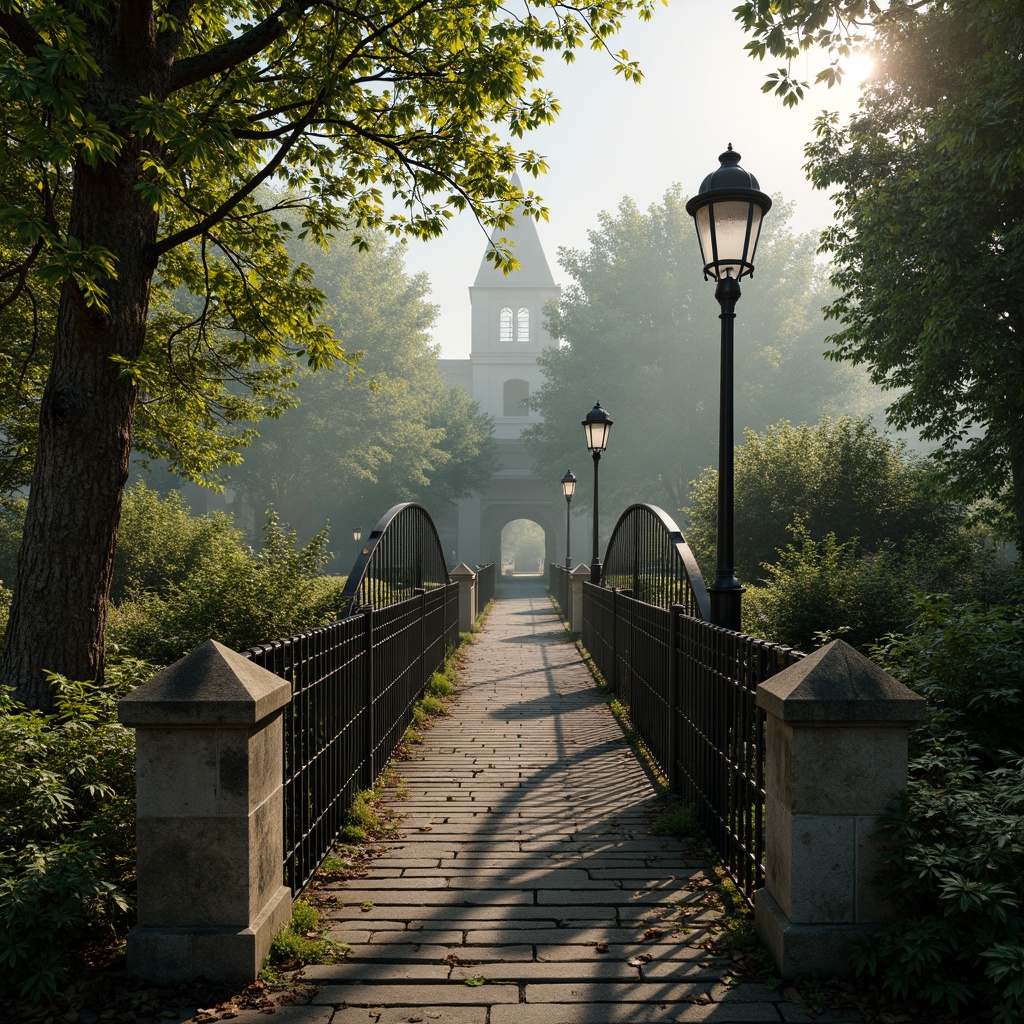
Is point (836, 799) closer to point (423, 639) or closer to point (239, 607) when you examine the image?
point (239, 607)

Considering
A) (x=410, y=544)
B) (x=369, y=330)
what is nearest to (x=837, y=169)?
(x=410, y=544)

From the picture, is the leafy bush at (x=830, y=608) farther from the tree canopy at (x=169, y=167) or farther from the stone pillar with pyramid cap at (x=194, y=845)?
the stone pillar with pyramid cap at (x=194, y=845)

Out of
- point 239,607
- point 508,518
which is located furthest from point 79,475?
point 508,518

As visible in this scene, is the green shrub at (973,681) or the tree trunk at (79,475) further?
the tree trunk at (79,475)

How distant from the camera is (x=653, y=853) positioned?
15.7ft

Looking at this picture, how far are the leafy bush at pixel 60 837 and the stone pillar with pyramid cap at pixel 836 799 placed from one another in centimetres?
273

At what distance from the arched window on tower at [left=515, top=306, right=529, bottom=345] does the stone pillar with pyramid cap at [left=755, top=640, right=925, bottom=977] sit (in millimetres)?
57735

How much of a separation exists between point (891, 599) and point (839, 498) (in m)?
8.04

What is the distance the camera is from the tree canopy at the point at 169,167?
5652 millimetres

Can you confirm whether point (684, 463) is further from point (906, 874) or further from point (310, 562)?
point (906, 874)

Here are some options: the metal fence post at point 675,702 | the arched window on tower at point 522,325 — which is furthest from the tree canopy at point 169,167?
the arched window on tower at point 522,325

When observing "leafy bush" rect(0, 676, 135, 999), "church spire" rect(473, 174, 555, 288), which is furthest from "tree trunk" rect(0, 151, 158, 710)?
"church spire" rect(473, 174, 555, 288)

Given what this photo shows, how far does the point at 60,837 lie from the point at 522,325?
191 feet

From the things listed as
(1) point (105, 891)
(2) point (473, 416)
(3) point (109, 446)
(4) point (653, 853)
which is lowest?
(4) point (653, 853)
